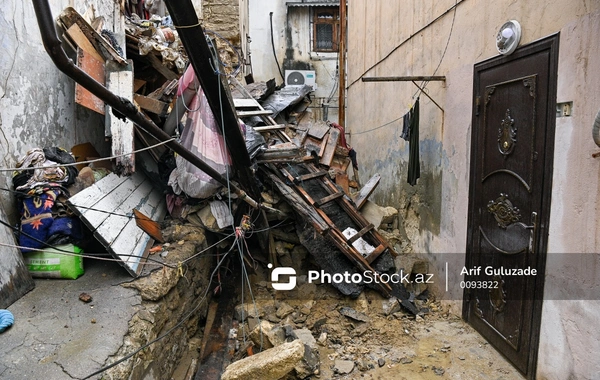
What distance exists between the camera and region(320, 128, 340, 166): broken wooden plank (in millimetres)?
6820

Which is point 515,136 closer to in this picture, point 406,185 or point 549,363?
point 549,363

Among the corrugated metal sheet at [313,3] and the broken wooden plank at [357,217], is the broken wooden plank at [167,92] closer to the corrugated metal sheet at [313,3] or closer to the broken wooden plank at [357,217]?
the broken wooden plank at [357,217]

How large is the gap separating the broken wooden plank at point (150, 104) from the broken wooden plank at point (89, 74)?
498 mm

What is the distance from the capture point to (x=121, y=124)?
471 centimetres

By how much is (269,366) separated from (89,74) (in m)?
4.08

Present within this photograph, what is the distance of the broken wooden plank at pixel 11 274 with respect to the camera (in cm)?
303

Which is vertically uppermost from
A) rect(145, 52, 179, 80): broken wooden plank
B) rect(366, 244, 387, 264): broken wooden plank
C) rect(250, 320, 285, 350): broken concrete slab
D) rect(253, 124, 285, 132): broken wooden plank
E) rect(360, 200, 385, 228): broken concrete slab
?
rect(145, 52, 179, 80): broken wooden plank

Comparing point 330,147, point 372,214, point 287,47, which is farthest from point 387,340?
point 287,47

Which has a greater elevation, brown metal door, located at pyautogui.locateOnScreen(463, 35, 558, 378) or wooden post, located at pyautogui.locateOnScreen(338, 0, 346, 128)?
wooden post, located at pyautogui.locateOnScreen(338, 0, 346, 128)

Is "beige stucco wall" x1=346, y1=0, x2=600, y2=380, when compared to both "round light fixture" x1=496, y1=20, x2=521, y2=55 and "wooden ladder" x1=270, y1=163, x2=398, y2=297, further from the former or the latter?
"wooden ladder" x1=270, y1=163, x2=398, y2=297

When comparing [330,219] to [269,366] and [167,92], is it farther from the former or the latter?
[167,92]

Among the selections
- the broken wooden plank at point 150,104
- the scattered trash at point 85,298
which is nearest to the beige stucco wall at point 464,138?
the broken wooden plank at point 150,104

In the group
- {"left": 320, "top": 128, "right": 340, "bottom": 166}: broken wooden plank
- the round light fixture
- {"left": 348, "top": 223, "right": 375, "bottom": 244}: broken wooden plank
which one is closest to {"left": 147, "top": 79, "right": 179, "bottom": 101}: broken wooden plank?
{"left": 320, "top": 128, "right": 340, "bottom": 166}: broken wooden plank

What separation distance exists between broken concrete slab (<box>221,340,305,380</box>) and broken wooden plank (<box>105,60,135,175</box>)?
3.00 metres
